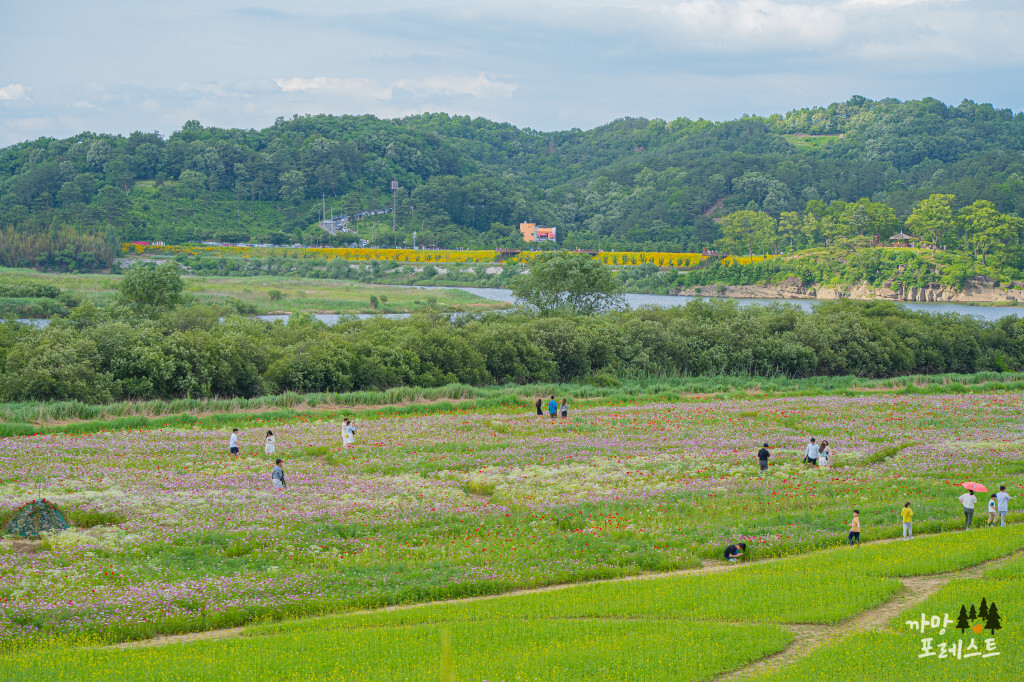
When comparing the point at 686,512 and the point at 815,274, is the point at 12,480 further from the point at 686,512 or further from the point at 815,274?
the point at 815,274

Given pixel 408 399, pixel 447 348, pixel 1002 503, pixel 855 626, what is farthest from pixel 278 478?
pixel 447 348

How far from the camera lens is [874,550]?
78.8ft

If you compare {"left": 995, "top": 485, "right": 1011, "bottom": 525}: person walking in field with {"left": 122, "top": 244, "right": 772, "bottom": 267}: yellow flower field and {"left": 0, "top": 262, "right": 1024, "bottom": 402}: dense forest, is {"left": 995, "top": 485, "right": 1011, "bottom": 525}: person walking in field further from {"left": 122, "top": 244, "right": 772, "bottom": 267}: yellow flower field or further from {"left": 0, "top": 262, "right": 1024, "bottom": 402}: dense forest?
{"left": 122, "top": 244, "right": 772, "bottom": 267}: yellow flower field

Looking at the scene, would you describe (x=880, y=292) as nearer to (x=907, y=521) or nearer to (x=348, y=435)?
(x=348, y=435)

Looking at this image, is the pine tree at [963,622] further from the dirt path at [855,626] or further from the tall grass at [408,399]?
the tall grass at [408,399]

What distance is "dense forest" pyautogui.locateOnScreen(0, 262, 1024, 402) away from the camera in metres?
50.7

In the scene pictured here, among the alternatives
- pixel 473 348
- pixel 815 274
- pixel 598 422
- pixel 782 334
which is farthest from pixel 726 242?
pixel 598 422

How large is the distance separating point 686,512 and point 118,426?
28404 mm

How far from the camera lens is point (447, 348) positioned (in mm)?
60844

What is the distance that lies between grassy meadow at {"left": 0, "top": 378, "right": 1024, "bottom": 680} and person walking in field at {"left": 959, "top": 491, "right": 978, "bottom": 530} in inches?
20.5

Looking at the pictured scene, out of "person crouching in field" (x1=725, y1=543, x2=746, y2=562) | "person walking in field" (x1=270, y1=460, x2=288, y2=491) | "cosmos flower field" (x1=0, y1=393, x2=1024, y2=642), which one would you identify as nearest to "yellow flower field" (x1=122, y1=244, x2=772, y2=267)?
"cosmos flower field" (x1=0, y1=393, x2=1024, y2=642)

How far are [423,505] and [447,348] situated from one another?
3270 centimetres

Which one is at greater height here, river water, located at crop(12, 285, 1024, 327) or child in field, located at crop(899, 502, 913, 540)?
river water, located at crop(12, 285, 1024, 327)

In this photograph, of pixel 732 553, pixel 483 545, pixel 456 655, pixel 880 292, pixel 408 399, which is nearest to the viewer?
pixel 456 655
